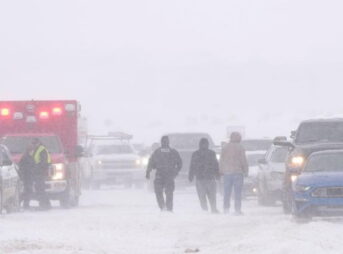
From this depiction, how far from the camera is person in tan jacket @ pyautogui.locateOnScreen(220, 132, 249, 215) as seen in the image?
1012 inches

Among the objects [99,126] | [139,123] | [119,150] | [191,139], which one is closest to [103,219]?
[191,139]

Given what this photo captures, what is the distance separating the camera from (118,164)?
44.5m

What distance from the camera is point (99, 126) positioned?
118m

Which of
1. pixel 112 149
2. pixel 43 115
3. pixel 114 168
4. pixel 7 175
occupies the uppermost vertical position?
pixel 43 115

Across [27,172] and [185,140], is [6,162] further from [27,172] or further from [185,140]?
[185,140]

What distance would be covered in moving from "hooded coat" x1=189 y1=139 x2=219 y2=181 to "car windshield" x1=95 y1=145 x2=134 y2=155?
63.1 feet

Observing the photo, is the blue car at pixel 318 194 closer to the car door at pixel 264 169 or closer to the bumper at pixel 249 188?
the car door at pixel 264 169

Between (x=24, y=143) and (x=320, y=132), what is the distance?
819 cm

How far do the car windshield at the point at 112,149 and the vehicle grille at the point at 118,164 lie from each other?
845mm

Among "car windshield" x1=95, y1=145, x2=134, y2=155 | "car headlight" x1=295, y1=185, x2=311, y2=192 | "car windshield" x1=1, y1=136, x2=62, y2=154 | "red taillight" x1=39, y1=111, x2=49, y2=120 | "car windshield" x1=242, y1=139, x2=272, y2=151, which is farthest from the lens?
"car windshield" x1=95, y1=145, x2=134, y2=155

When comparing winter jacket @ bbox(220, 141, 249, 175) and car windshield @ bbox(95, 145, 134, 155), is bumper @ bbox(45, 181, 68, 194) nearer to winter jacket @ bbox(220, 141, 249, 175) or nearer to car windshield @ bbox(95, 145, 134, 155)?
winter jacket @ bbox(220, 141, 249, 175)

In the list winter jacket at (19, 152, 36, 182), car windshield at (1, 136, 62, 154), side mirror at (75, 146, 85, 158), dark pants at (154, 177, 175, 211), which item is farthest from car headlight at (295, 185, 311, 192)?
car windshield at (1, 136, 62, 154)

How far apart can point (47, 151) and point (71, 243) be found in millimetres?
11912

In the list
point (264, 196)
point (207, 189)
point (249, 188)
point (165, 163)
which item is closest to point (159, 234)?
point (165, 163)
